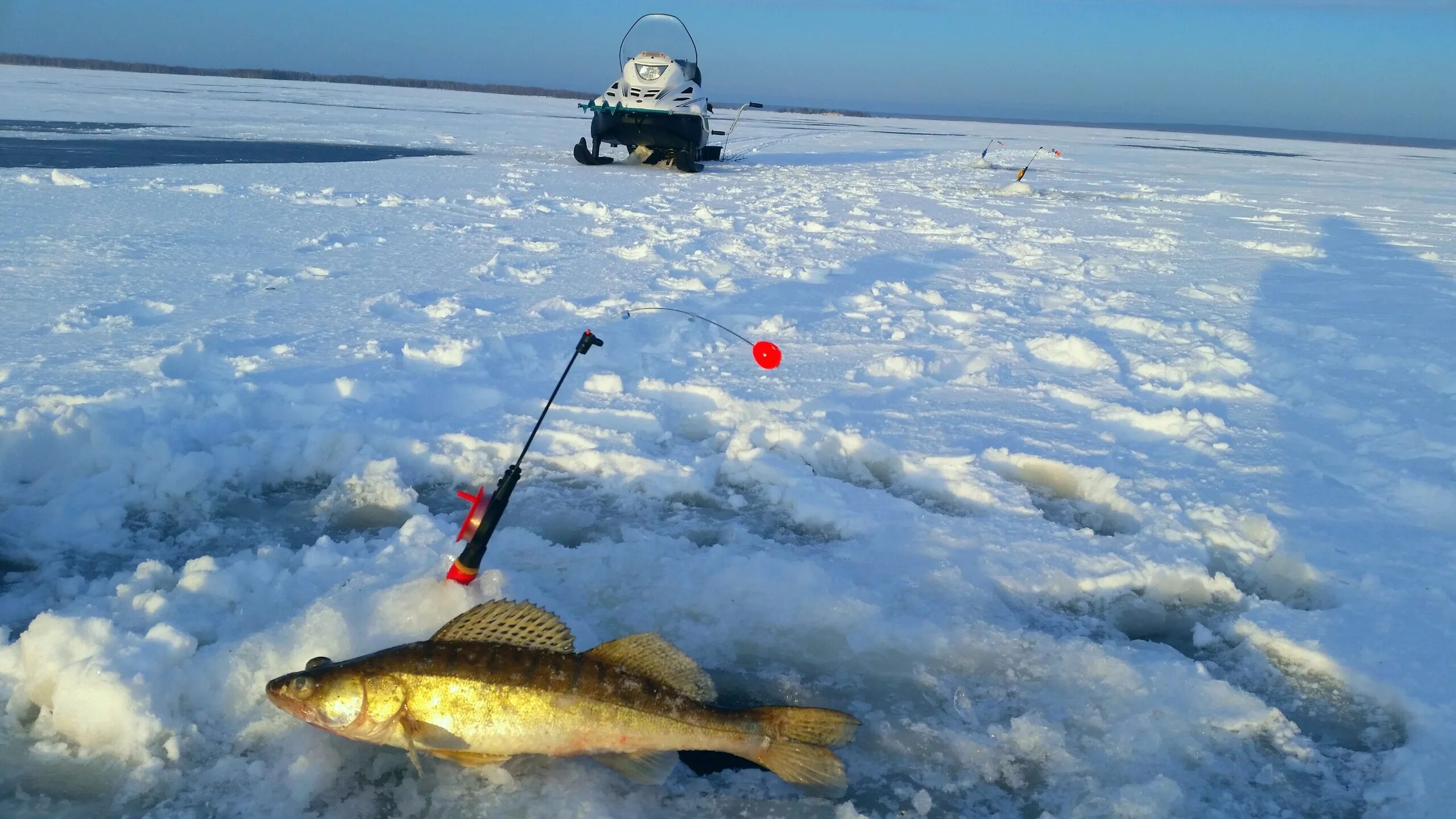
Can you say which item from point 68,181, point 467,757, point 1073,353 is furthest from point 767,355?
point 68,181

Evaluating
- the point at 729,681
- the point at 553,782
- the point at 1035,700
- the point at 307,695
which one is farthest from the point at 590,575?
the point at 1035,700

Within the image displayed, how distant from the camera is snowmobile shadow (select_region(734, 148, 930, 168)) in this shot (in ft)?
66.8

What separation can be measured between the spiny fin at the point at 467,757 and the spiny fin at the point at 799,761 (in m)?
0.57

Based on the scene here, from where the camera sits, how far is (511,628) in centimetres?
199

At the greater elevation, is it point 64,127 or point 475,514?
point 64,127

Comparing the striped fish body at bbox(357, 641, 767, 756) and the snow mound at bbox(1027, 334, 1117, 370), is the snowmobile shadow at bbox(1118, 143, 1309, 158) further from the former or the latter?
the striped fish body at bbox(357, 641, 767, 756)

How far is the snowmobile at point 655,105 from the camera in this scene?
645 inches

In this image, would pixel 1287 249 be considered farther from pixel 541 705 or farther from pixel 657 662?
pixel 541 705

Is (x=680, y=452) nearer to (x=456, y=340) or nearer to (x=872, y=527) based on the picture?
(x=872, y=527)

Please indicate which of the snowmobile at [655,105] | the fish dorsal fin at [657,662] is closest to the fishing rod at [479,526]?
the fish dorsal fin at [657,662]

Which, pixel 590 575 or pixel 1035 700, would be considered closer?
pixel 1035 700

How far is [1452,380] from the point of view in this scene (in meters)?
5.46

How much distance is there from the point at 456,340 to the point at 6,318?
2461mm

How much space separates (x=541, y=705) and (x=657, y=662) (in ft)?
0.93
